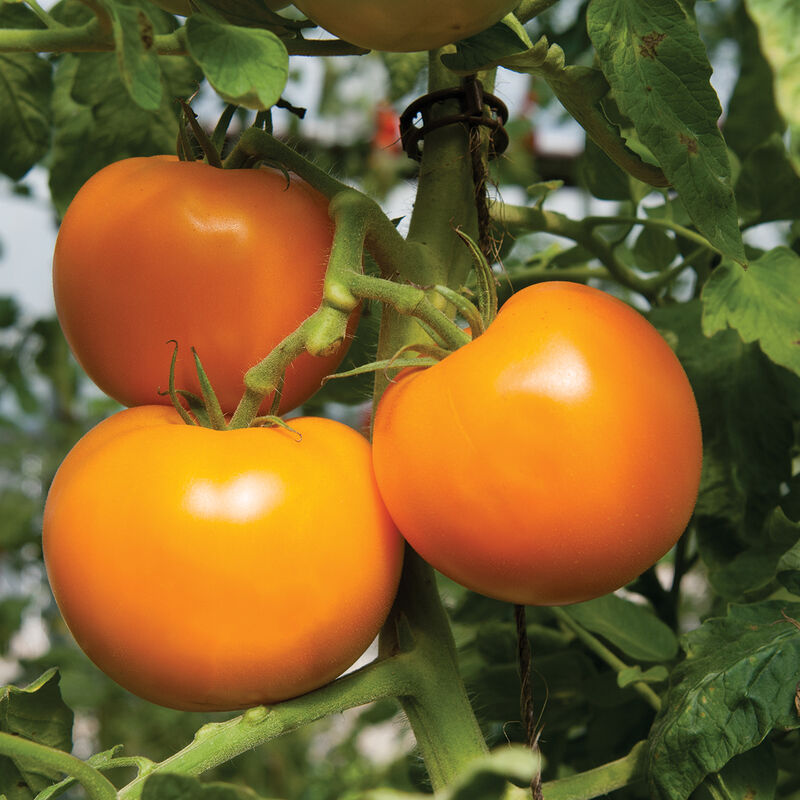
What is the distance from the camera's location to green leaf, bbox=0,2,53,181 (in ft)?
2.27

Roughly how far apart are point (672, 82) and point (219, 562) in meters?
0.29

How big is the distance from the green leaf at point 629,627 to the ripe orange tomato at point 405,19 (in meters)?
0.38

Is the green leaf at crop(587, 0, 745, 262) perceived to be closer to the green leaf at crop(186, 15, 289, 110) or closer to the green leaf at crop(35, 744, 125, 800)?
the green leaf at crop(186, 15, 289, 110)

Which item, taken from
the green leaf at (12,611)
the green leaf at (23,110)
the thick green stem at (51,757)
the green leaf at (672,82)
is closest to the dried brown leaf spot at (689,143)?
the green leaf at (672,82)

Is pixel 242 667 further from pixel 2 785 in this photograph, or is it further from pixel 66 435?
pixel 66 435

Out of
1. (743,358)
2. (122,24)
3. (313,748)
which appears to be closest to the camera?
(122,24)

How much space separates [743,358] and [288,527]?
0.38 m

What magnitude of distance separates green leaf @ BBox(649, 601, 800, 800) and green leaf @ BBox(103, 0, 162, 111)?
378 millimetres

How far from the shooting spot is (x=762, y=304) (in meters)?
0.56

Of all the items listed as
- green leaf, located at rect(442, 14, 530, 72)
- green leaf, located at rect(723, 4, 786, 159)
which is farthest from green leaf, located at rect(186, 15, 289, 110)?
green leaf, located at rect(723, 4, 786, 159)

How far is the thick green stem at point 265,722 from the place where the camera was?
1.47 ft

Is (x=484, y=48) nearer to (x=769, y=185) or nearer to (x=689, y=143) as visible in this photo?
(x=689, y=143)

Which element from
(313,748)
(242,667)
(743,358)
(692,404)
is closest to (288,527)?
(242,667)

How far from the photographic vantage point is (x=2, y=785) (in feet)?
1.69
